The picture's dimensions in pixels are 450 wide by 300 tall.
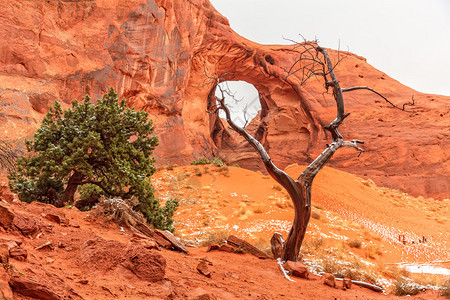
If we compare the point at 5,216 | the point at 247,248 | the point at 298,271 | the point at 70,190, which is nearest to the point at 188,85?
the point at 70,190

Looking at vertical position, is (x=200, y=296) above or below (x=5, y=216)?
below

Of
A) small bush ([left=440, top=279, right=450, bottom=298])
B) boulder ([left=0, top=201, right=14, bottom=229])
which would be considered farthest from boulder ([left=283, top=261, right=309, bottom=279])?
boulder ([left=0, top=201, right=14, bottom=229])

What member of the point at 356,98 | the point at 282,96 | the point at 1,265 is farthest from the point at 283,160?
the point at 1,265

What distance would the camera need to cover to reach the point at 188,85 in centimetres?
2625

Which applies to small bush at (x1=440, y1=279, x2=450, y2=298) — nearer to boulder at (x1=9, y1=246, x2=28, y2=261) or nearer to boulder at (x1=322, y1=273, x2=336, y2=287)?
boulder at (x1=322, y1=273, x2=336, y2=287)

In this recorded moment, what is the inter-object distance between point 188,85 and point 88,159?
774 inches

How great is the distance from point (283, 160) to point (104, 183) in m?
23.4

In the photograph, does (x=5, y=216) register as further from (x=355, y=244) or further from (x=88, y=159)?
(x=355, y=244)

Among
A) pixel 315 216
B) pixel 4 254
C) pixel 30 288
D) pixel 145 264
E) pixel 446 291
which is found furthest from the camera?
pixel 315 216

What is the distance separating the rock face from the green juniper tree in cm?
567

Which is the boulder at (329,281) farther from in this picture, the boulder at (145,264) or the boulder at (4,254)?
the boulder at (4,254)

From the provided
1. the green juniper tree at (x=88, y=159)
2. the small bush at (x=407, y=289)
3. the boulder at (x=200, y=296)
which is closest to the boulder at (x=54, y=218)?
the boulder at (x=200, y=296)

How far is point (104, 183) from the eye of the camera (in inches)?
290

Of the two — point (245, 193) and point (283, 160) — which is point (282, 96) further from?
point (245, 193)
